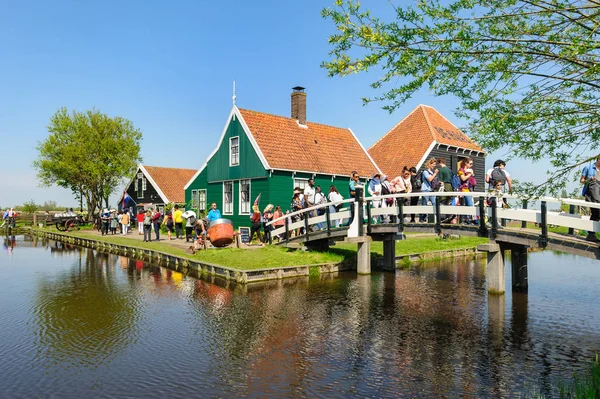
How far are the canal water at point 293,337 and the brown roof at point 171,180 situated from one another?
24.6 metres

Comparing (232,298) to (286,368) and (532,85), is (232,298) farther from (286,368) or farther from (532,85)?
(532,85)

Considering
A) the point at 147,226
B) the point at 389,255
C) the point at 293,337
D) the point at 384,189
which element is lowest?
the point at 293,337

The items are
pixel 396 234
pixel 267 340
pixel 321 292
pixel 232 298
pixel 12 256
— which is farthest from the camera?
pixel 12 256

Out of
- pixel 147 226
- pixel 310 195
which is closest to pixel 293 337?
pixel 310 195

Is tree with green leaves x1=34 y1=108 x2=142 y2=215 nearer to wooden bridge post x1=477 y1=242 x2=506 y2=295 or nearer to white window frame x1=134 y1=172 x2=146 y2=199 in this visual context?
white window frame x1=134 y1=172 x2=146 y2=199

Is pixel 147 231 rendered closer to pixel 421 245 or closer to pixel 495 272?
pixel 421 245

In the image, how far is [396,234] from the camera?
16578 millimetres

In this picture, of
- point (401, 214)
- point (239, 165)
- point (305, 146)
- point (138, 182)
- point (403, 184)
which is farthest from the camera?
point (138, 182)

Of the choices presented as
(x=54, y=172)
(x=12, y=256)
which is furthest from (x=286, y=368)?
(x=54, y=172)

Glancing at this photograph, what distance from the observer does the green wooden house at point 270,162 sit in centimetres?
2452

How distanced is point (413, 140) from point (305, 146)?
9302 millimetres

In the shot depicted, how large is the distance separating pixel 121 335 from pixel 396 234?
397 inches

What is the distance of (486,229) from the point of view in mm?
12523

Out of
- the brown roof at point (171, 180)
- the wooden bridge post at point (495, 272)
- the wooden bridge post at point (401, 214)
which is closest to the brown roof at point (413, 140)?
the wooden bridge post at point (401, 214)
